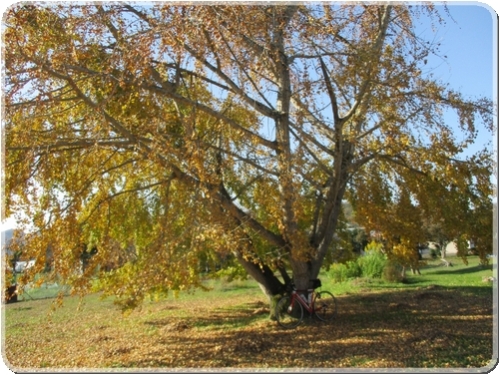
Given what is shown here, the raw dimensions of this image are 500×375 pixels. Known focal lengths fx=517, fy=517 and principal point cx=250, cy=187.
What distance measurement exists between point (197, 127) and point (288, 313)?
406 cm

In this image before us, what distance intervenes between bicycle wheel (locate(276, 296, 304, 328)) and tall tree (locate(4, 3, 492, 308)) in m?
0.41

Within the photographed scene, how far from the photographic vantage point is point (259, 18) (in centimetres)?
757

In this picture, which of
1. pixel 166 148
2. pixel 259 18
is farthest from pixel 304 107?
pixel 166 148

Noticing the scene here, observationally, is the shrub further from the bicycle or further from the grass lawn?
the bicycle

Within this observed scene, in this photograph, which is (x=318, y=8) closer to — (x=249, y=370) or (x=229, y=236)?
(x=229, y=236)

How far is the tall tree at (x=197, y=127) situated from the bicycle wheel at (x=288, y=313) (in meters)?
0.41

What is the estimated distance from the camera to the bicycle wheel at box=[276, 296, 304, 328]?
32.2 feet

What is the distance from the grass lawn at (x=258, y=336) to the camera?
23.7 ft

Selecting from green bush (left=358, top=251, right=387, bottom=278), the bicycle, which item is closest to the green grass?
green bush (left=358, top=251, right=387, bottom=278)

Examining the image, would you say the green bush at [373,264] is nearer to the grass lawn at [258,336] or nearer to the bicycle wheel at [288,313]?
the grass lawn at [258,336]

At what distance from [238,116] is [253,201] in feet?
5.70

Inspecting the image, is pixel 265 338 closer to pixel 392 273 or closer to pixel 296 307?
pixel 296 307

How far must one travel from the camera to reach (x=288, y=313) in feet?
33.6

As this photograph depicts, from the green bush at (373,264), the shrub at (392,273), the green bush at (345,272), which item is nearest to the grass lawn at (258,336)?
the shrub at (392,273)
